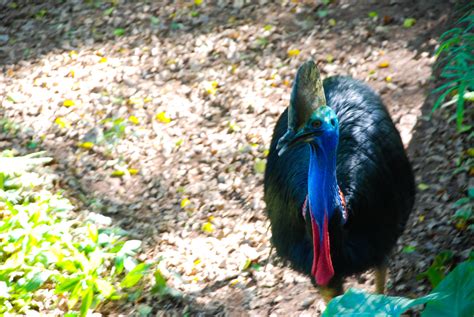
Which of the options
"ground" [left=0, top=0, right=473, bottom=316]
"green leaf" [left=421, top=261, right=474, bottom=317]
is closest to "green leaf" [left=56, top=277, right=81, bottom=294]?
"ground" [left=0, top=0, right=473, bottom=316]

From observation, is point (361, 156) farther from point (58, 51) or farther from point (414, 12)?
point (58, 51)

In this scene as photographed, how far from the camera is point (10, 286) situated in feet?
Answer: 12.8

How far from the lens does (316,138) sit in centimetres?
284

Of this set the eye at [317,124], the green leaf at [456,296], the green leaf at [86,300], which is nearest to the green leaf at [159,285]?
the green leaf at [86,300]

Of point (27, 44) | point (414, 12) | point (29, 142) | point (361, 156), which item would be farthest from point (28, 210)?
point (414, 12)

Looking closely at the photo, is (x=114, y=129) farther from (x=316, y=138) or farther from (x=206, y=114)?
(x=316, y=138)

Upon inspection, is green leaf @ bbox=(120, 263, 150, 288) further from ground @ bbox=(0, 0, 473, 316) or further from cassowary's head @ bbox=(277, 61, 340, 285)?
cassowary's head @ bbox=(277, 61, 340, 285)

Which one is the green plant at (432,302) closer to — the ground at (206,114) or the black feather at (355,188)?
the black feather at (355,188)

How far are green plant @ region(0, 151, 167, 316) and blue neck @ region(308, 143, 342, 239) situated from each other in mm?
1345

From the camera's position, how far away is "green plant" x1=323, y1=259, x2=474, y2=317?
2.34 m

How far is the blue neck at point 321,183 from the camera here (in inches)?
113

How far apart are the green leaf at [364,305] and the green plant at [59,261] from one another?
1.73 metres

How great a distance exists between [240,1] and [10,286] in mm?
3354

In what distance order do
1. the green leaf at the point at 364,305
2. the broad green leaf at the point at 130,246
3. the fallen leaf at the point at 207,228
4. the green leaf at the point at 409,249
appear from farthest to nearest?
the fallen leaf at the point at 207,228 → the broad green leaf at the point at 130,246 → the green leaf at the point at 409,249 → the green leaf at the point at 364,305
